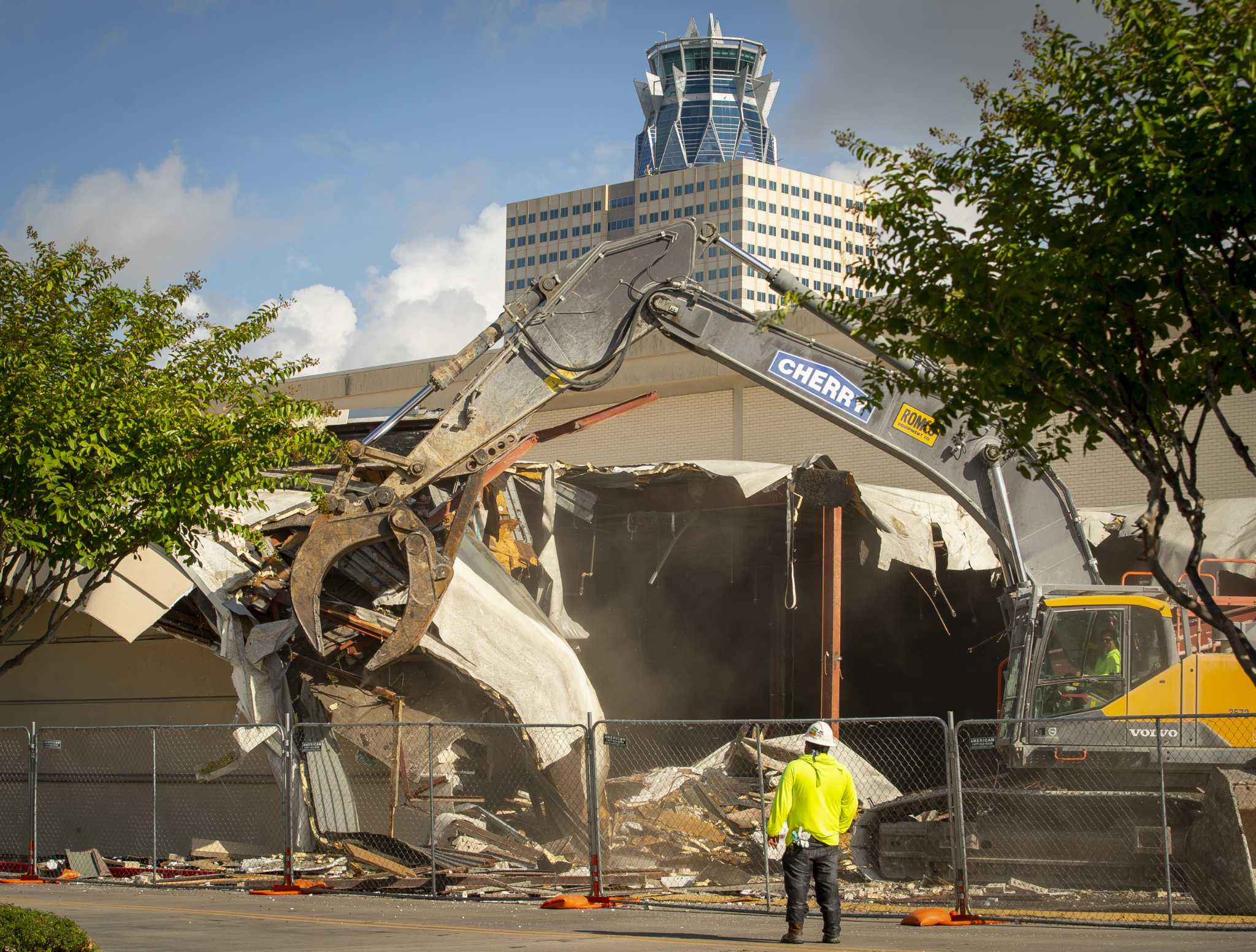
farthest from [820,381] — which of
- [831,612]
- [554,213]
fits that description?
[554,213]

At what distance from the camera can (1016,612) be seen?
13.5 metres

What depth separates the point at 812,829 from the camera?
30.4 ft

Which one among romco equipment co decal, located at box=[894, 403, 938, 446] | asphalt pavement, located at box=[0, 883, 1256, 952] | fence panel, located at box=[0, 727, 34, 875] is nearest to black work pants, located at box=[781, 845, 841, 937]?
asphalt pavement, located at box=[0, 883, 1256, 952]

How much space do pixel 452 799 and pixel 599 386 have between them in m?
4.74

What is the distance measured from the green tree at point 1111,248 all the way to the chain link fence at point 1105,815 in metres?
5.15

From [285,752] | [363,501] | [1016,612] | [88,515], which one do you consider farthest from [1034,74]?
[285,752]

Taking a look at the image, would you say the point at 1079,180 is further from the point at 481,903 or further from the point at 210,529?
the point at 210,529

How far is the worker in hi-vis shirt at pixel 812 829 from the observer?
9180 mm

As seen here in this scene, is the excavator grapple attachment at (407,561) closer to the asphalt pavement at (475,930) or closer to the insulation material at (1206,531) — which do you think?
the asphalt pavement at (475,930)

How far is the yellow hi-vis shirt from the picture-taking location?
929cm

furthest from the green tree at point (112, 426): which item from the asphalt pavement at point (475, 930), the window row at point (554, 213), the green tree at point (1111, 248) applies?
the window row at point (554, 213)

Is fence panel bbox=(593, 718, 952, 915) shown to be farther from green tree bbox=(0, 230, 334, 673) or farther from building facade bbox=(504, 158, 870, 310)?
building facade bbox=(504, 158, 870, 310)

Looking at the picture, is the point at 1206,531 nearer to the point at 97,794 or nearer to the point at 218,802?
the point at 218,802

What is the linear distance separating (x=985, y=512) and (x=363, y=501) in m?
6.20
